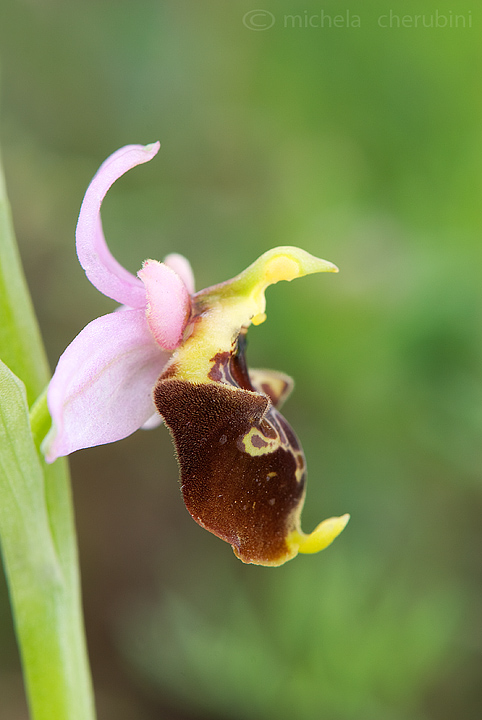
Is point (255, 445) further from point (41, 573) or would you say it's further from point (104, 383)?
point (41, 573)

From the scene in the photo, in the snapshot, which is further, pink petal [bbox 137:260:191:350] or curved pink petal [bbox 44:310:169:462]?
pink petal [bbox 137:260:191:350]

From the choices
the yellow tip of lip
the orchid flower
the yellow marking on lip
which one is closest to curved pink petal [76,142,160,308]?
the orchid flower

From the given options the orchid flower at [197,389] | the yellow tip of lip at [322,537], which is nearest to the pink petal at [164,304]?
the orchid flower at [197,389]

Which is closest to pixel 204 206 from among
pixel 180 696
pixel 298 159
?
pixel 298 159

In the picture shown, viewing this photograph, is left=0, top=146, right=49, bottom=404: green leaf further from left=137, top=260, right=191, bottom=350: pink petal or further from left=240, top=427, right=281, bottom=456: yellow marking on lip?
left=240, top=427, right=281, bottom=456: yellow marking on lip

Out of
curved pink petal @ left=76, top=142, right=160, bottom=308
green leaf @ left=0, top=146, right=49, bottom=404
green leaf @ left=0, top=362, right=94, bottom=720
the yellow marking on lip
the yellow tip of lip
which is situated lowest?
green leaf @ left=0, top=362, right=94, bottom=720

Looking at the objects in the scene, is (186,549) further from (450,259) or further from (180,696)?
(450,259)
